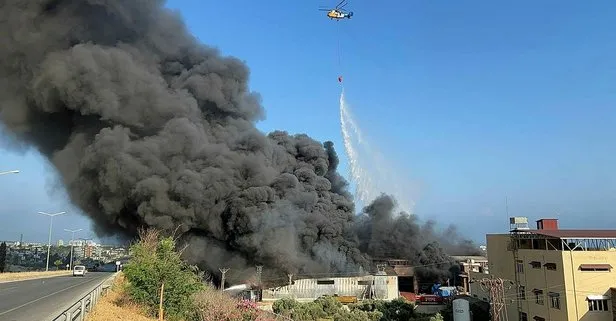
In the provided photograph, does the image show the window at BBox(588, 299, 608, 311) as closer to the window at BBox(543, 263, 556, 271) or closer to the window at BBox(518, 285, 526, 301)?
the window at BBox(543, 263, 556, 271)

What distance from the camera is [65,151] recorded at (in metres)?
47.2

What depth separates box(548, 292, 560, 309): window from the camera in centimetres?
3519

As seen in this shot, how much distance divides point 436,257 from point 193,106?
151 ft

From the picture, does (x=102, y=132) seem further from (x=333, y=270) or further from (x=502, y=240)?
(x=502, y=240)

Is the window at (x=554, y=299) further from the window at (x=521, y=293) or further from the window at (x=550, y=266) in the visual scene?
the window at (x=521, y=293)

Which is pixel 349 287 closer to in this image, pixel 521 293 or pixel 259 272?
pixel 259 272

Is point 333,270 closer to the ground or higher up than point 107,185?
closer to the ground

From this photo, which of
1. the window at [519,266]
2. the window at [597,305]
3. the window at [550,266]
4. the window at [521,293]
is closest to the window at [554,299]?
the window at [550,266]

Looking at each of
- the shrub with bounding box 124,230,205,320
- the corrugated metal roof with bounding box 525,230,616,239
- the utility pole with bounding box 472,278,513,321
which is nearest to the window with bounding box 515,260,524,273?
the utility pole with bounding box 472,278,513,321

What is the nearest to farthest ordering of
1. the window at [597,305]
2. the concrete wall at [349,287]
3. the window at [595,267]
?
the window at [597,305] < the window at [595,267] < the concrete wall at [349,287]

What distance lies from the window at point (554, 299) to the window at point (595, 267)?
2664 millimetres

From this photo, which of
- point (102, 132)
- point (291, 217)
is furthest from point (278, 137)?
point (102, 132)

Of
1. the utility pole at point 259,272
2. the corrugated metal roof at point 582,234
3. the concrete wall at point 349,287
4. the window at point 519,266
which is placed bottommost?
the concrete wall at point 349,287

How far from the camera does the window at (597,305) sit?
33.7 metres
